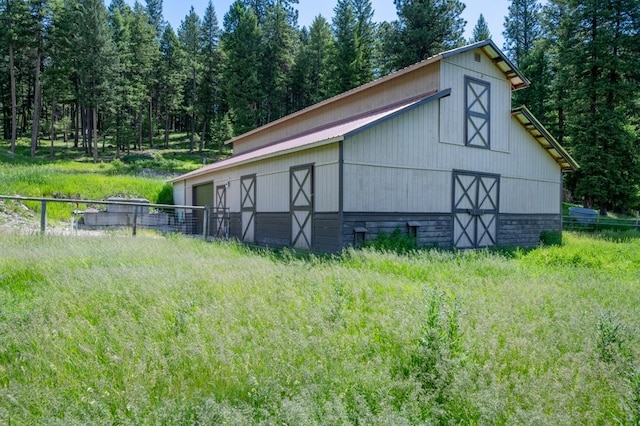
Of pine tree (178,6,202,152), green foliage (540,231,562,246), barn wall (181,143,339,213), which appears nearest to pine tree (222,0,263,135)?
pine tree (178,6,202,152)

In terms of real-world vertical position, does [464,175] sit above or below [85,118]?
below

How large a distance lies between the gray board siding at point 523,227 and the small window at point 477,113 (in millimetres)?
2810

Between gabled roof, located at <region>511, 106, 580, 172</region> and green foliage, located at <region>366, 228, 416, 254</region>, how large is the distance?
21.9ft

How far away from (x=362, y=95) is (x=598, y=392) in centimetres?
1345

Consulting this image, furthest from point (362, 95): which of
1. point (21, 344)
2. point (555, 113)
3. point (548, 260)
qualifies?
point (555, 113)

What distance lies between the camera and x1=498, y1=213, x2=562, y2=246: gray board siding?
14.2m

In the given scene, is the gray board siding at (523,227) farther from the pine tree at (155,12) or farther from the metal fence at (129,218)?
the pine tree at (155,12)

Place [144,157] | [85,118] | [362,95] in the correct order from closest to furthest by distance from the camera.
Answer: [362,95], [144,157], [85,118]

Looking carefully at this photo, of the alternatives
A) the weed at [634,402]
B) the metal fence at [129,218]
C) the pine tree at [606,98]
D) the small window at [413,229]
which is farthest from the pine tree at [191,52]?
the weed at [634,402]

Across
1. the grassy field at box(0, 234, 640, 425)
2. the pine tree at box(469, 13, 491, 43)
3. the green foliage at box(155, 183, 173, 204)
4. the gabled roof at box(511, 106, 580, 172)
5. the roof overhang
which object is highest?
the pine tree at box(469, 13, 491, 43)

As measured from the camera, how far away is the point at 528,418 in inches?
105

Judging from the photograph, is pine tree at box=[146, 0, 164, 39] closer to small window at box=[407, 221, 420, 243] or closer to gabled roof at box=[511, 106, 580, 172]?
gabled roof at box=[511, 106, 580, 172]

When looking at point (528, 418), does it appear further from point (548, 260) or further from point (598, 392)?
point (548, 260)

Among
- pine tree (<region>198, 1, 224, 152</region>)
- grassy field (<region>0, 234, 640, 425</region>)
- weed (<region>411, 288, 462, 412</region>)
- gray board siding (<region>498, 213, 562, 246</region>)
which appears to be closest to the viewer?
grassy field (<region>0, 234, 640, 425</region>)
